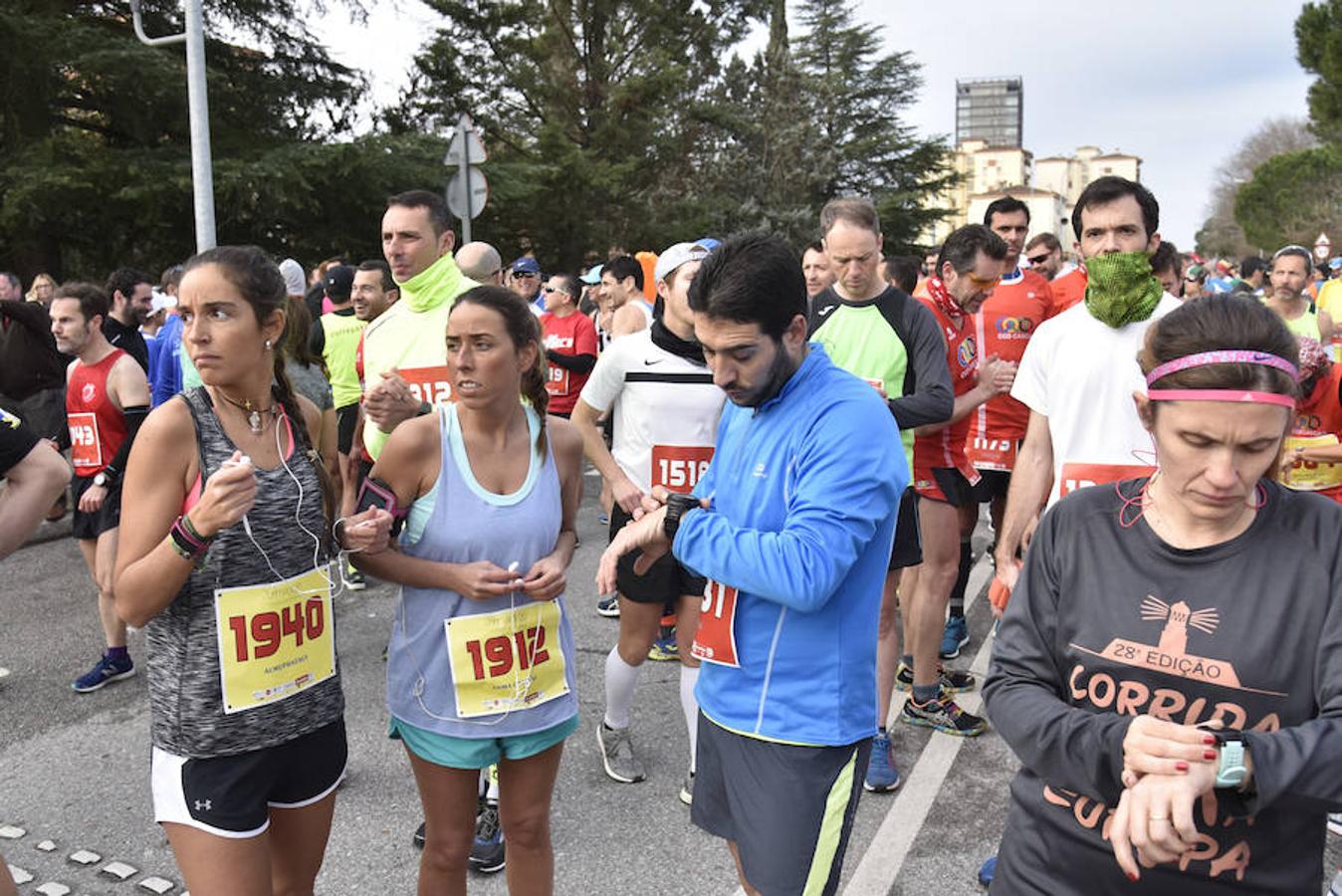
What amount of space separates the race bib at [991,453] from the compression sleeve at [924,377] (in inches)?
52.0

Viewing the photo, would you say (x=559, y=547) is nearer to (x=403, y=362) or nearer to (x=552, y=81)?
(x=403, y=362)

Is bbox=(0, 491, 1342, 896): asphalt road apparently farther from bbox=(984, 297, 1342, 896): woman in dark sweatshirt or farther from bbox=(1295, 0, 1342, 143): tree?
bbox=(1295, 0, 1342, 143): tree

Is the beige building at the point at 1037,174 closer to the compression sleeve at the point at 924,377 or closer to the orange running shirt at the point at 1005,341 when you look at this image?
the orange running shirt at the point at 1005,341

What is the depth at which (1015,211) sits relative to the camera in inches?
241

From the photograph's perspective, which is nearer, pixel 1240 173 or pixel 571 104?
pixel 571 104

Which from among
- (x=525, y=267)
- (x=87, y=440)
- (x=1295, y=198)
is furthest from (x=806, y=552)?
(x=1295, y=198)

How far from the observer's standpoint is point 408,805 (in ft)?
11.9

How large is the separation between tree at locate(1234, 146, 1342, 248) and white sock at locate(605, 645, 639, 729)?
39.4 m

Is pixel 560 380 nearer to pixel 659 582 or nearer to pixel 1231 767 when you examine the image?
pixel 659 582

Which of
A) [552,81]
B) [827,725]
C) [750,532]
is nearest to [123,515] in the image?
[750,532]

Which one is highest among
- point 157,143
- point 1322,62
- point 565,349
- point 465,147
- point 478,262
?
point 1322,62

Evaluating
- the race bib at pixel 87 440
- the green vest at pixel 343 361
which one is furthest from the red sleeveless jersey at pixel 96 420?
the green vest at pixel 343 361

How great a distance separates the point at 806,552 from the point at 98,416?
4486 millimetres

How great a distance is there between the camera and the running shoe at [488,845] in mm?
3238
